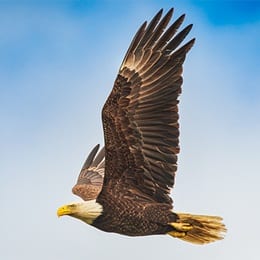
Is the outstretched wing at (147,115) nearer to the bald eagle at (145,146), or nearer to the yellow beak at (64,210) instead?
the bald eagle at (145,146)

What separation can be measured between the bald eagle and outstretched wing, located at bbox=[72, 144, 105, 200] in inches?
95.7

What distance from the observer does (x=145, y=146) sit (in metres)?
13.1

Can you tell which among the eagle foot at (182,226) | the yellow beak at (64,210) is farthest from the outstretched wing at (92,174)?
the eagle foot at (182,226)

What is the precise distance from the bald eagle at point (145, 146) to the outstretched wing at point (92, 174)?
95.7 inches

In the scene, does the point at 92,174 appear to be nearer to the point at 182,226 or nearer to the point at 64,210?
the point at 64,210

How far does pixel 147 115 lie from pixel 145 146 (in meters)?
0.44

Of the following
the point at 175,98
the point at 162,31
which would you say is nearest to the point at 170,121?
the point at 175,98

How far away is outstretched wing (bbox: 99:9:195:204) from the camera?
42.8 feet

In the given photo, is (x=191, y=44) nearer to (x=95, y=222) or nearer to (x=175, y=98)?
(x=175, y=98)

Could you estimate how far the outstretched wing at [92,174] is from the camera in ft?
51.3

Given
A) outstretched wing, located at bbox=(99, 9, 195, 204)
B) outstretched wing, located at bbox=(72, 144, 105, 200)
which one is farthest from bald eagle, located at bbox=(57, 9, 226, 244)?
outstretched wing, located at bbox=(72, 144, 105, 200)

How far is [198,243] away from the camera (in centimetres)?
1336

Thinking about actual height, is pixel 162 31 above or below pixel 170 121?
above

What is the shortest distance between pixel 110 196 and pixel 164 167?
0.86 meters
